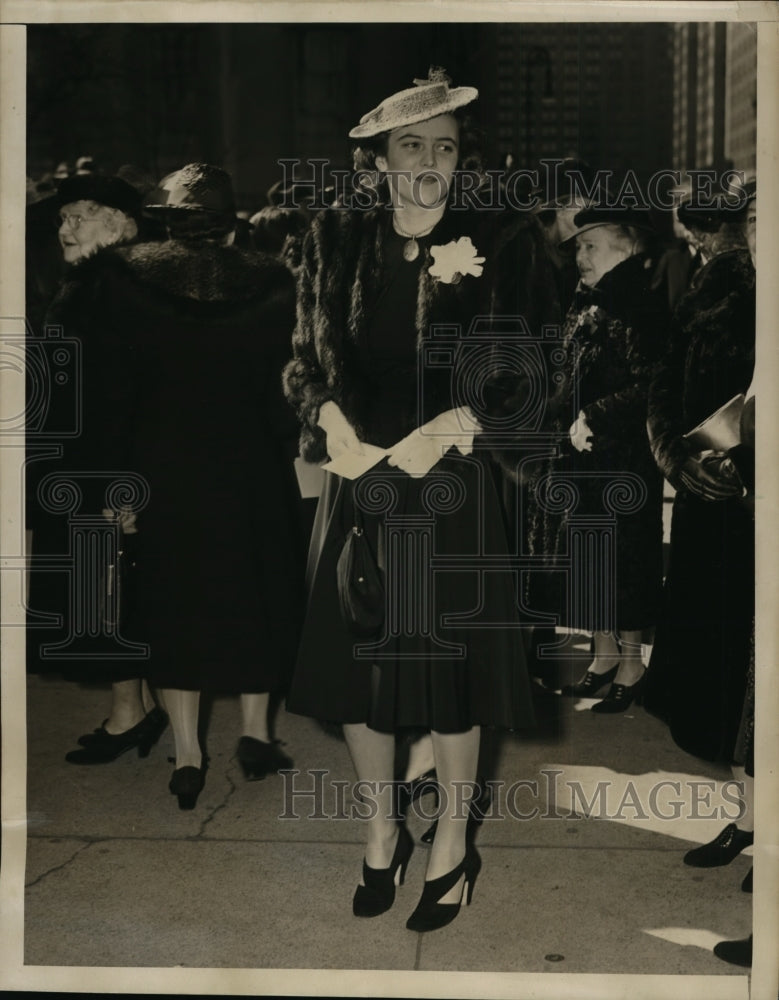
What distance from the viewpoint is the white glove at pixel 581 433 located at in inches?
161

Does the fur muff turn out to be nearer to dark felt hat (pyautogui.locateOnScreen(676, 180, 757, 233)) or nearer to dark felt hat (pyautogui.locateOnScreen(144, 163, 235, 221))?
dark felt hat (pyautogui.locateOnScreen(676, 180, 757, 233))

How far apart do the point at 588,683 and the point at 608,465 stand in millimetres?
593

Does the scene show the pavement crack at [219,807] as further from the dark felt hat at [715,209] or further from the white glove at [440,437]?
the dark felt hat at [715,209]

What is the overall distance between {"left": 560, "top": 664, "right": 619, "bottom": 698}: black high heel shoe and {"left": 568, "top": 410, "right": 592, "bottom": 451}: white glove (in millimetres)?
610

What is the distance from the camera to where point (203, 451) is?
4.29m

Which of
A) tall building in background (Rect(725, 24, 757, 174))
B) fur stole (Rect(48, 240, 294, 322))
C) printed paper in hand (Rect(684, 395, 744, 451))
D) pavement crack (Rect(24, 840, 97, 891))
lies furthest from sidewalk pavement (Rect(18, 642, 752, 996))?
tall building in background (Rect(725, 24, 757, 174))

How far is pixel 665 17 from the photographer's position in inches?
159

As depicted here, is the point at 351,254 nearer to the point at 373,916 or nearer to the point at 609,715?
the point at 609,715

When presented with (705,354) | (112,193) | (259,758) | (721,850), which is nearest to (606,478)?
(705,354)

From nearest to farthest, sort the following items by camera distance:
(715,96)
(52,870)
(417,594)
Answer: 1. (715,96)
2. (417,594)
3. (52,870)

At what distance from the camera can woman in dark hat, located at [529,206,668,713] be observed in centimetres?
412

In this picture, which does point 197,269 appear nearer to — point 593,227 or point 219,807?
point 593,227

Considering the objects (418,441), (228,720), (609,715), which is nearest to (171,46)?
(418,441)

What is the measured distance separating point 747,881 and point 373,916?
100cm
